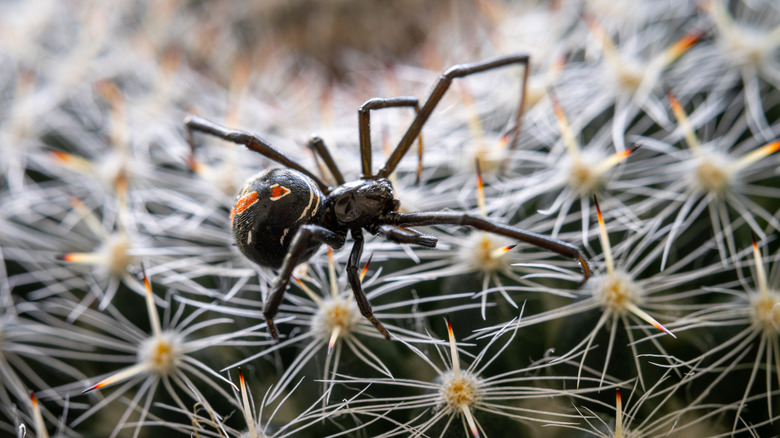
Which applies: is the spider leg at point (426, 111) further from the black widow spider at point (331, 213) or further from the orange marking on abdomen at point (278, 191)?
the orange marking on abdomen at point (278, 191)

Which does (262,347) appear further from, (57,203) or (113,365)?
(57,203)

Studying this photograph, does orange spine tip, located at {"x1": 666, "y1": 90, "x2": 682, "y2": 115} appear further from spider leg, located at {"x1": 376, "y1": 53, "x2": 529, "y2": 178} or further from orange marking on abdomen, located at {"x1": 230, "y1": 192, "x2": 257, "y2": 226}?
orange marking on abdomen, located at {"x1": 230, "y1": 192, "x2": 257, "y2": 226}

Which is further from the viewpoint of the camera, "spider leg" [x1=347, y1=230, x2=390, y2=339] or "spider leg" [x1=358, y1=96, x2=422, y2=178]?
"spider leg" [x1=358, y1=96, x2=422, y2=178]

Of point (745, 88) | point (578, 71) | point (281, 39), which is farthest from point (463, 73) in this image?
point (281, 39)

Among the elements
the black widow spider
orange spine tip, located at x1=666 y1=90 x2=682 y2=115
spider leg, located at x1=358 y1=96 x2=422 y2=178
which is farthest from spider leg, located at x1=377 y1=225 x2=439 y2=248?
orange spine tip, located at x1=666 y1=90 x2=682 y2=115

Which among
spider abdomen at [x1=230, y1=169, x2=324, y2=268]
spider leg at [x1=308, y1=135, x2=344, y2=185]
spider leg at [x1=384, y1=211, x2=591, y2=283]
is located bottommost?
spider leg at [x1=384, y1=211, x2=591, y2=283]

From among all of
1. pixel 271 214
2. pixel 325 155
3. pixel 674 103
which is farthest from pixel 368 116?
pixel 674 103

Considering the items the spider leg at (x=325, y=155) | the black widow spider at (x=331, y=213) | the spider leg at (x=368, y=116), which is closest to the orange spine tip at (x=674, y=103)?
the black widow spider at (x=331, y=213)

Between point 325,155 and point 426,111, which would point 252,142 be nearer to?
point 325,155
